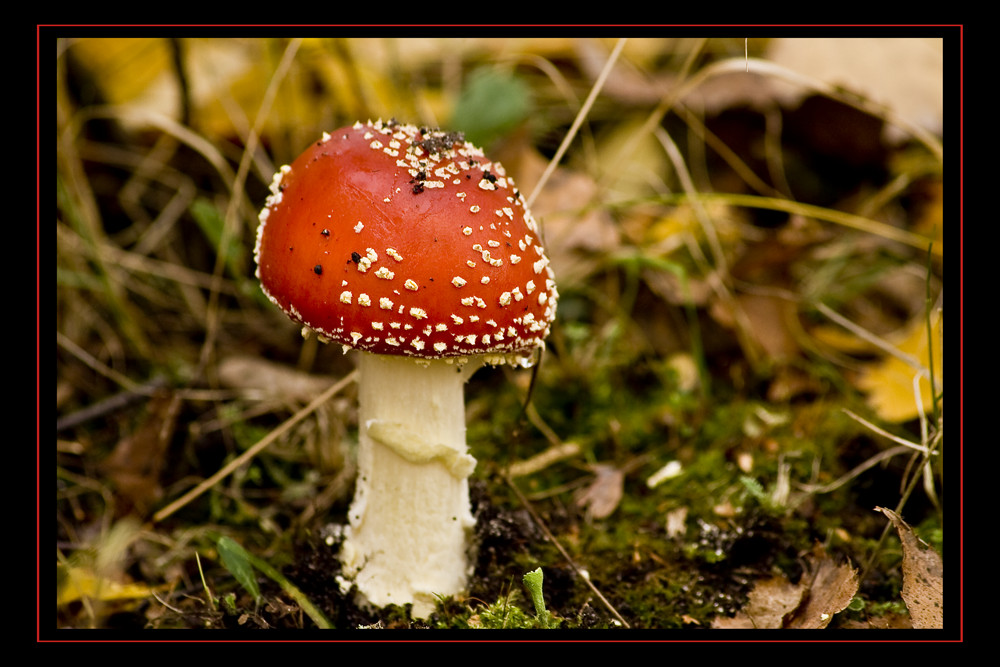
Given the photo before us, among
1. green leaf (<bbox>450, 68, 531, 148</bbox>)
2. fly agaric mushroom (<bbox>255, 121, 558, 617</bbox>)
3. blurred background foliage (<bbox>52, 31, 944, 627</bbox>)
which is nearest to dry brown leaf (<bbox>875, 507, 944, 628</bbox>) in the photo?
blurred background foliage (<bbox>52, 31, 944, 627</bbox>)

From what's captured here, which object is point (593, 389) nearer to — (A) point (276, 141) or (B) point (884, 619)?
(B) point (884, 619)

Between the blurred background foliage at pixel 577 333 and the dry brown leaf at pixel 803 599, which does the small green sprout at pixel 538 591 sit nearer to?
the blurred background foliage at pixel 577 333

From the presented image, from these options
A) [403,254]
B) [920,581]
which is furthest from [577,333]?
[920,581]

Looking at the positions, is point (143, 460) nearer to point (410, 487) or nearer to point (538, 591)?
point (410, 487)

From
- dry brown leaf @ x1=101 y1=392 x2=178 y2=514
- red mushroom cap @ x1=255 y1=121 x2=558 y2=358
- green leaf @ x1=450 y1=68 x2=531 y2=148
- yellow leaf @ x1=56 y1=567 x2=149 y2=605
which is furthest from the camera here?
green leaf @ x1=450 y1=68 x2=531 y2=148

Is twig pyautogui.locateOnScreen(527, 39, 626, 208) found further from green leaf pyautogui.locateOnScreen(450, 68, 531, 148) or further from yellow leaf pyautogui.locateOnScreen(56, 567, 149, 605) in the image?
yellow leaf pyautogui.locateOnScreen(56, 567, 149, 605)

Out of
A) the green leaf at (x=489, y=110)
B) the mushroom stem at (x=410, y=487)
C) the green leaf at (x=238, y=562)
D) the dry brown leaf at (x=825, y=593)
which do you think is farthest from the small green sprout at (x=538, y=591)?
the green leaf at (x=489, y=110)
